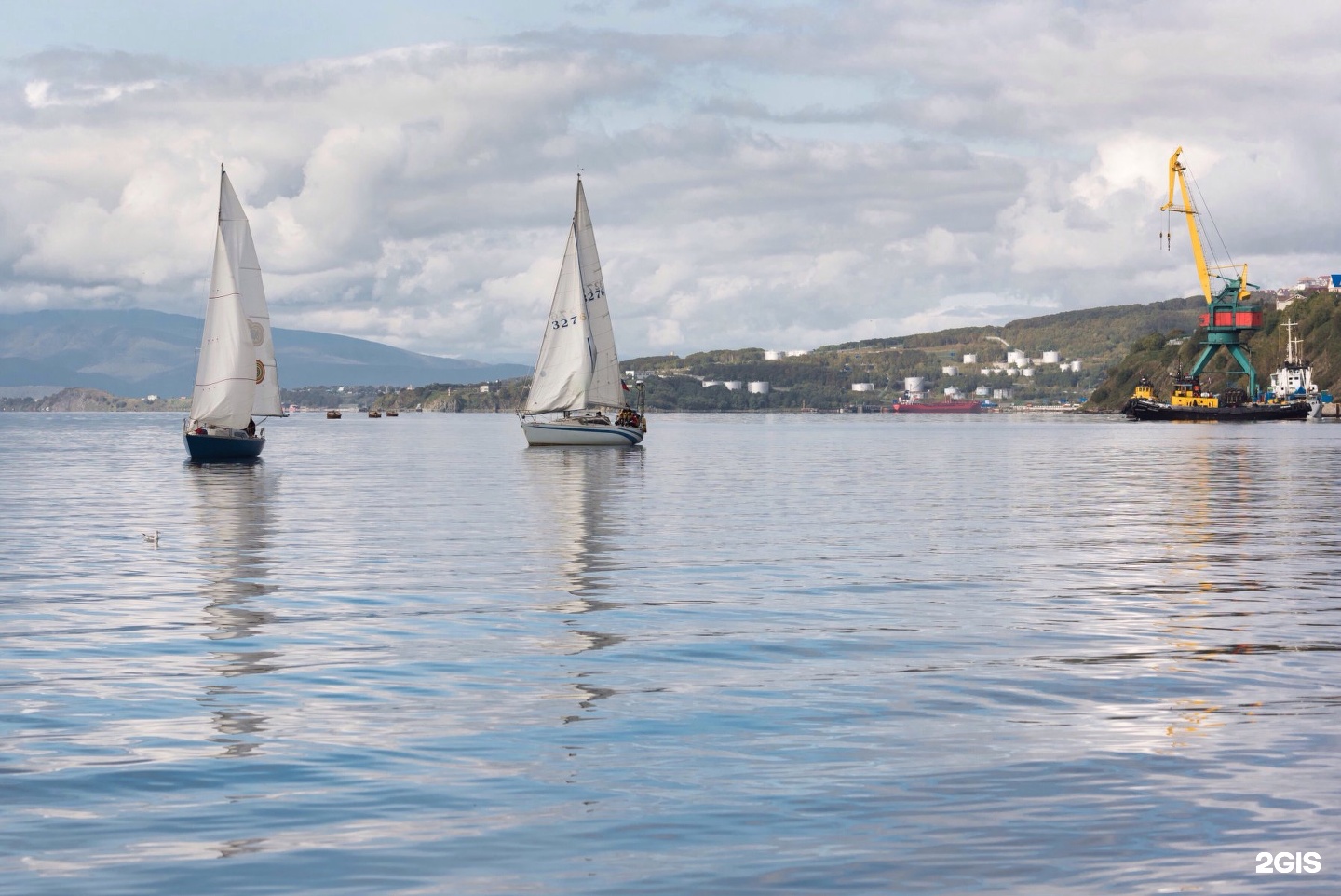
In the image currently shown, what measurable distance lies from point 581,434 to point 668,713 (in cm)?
9830

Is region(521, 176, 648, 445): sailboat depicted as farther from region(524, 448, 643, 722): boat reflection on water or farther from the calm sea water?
the calm sea water

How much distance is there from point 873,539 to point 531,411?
74.1 m

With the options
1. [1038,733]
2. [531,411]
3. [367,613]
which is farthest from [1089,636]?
[531,411]

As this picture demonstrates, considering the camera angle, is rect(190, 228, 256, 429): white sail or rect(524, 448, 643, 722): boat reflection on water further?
rect(190, 228, 256, 429): white sail

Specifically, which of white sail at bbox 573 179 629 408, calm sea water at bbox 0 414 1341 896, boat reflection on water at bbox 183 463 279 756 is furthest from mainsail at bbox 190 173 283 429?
calm sea water at bbox 0 414 1341 896

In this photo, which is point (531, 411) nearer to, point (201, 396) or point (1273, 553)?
point (201, 396)

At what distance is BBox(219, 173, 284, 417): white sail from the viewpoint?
94500 millimetres

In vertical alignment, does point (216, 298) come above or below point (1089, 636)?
above

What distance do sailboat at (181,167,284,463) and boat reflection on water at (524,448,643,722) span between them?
17.5m

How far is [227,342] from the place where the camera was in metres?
85.1

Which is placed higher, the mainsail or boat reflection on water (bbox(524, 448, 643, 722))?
the mainsail

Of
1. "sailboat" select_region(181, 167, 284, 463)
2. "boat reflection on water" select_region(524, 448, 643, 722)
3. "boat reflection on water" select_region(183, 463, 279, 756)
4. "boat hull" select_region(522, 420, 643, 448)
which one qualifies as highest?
"sailboat" select_region(181, 167, 284, 463)

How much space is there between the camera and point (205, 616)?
26000 mm

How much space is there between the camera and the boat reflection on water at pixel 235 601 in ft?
55.8
